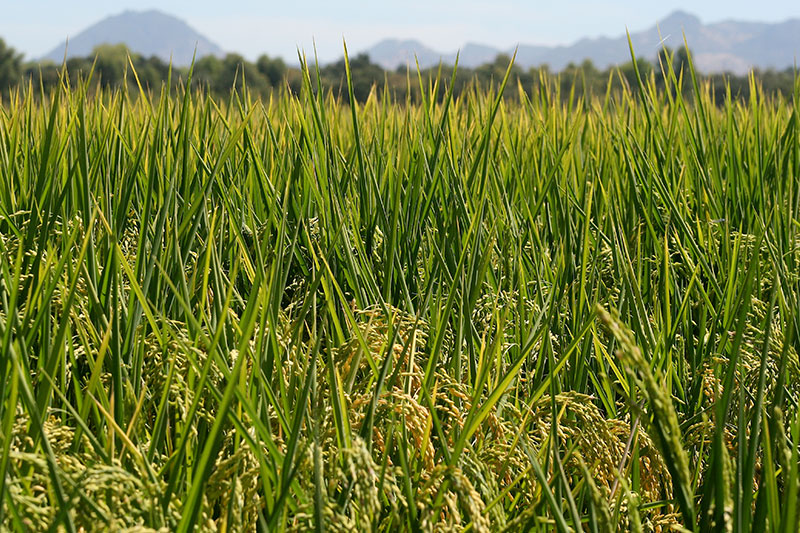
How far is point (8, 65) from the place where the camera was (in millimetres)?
38469

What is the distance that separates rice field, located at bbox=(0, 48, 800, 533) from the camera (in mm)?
768

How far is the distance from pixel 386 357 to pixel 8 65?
44164 mm

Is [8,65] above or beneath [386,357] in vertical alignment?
above

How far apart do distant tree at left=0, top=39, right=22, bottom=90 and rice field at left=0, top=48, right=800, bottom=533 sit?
40.7 m

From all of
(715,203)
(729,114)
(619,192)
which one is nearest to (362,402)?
(619,192)

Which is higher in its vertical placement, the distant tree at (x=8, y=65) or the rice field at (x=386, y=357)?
the distant tree at (x=8, y=65)

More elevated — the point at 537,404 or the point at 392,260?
the point at 392,260

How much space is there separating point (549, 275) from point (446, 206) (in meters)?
0.30

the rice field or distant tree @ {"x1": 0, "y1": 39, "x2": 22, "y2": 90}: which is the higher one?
distant tree @ {"x1": 0, "y1": 39, "x2": 22, "y2": 90}

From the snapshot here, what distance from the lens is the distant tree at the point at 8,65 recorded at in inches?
1471

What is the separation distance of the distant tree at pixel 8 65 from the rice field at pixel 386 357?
40.7 m

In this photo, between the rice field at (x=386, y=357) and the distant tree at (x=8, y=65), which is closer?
the rice field at (x=386, y=357)

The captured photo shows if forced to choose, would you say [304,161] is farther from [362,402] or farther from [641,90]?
[641,90]

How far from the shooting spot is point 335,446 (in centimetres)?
94
